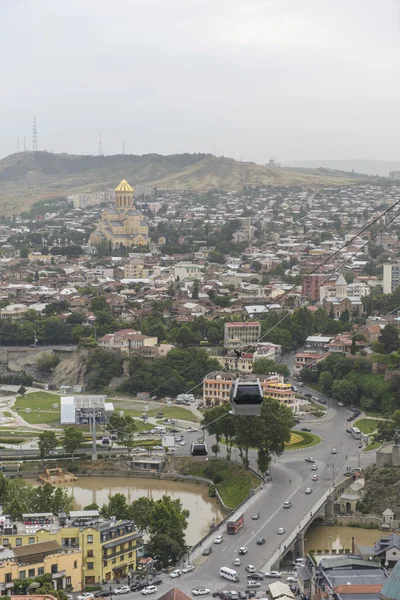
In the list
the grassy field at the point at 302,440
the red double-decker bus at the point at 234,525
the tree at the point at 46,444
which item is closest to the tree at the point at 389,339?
the grassy field at the point at 302,440

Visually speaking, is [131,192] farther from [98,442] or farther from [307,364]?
[98,442]

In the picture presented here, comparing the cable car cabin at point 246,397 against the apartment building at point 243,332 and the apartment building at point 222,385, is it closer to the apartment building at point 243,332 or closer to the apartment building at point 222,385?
the apartment building at point 222,385

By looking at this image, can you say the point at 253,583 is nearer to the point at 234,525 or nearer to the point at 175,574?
the point at 175,574

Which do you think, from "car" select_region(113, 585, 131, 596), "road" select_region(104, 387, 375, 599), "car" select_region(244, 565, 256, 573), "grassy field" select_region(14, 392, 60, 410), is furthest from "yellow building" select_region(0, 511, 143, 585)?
"grassy field" select_region(14, 392, 60, 410)

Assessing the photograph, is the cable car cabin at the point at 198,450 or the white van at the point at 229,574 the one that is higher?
the white van at the point at 229,574

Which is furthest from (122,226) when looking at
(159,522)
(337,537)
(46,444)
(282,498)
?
(159,522)

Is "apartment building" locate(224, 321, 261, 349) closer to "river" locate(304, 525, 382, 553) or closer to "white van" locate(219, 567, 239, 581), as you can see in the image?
"river" locate(304, 525, 382, 553)
